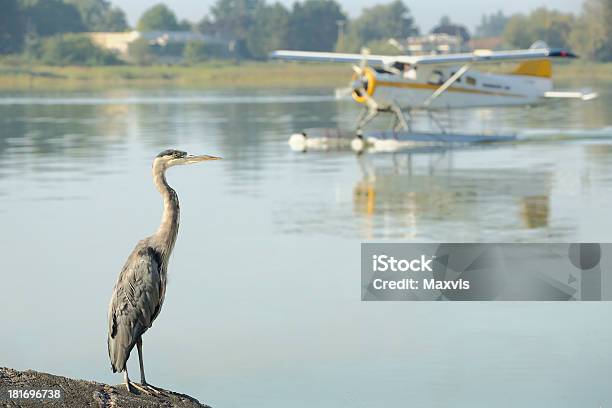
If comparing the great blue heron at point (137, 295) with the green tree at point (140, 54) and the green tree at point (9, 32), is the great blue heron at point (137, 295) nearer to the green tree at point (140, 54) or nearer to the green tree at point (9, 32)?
the green tree at point (140, 54)

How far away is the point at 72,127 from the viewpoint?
35.9 m

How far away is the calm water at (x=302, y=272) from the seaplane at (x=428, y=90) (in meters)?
0.99

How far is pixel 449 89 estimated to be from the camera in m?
29.1

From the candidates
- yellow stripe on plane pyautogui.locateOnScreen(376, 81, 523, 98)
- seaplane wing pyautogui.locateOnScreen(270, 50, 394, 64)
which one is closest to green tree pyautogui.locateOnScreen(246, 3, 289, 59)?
seaplane wing pyautogui.locateOnScreen(270, 50, 394, 64)

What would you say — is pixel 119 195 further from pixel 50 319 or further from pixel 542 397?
pixel 542 397

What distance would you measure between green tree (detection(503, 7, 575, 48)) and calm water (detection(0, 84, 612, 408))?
11004 cm

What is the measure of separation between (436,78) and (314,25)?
118 m

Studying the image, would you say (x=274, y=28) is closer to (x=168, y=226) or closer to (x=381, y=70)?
(x=381, y=70)

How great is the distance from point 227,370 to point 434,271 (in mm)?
3846

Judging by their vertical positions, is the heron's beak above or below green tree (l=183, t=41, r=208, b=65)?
above

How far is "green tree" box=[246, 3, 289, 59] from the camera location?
462 feet

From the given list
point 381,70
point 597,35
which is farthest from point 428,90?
point 597,35

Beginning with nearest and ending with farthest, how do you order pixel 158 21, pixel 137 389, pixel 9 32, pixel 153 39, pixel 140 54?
pixel 137 389 → pixel 140 54 → pixel 9 32 → pixel 153 39 → pixel 158 21

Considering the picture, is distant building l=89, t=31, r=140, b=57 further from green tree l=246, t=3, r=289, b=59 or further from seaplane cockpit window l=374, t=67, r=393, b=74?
seaplane cockpit window l=374, t=67, r=393, b=74
